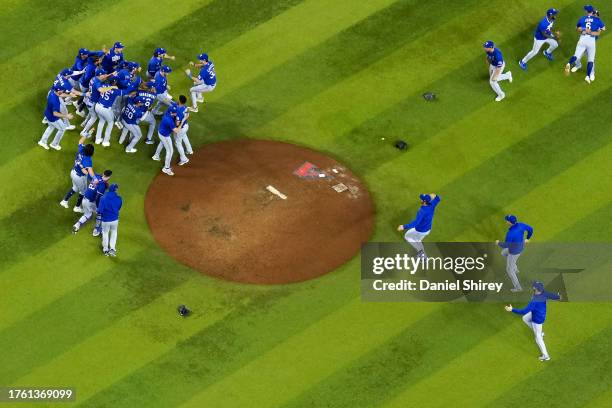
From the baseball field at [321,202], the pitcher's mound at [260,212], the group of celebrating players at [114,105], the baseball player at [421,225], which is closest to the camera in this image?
the baseball field at [321,202]

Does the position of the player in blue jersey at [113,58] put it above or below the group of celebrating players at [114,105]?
above

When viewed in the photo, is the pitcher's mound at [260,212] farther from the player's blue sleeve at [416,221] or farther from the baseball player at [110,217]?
the player's blue sleeve at [416,221]

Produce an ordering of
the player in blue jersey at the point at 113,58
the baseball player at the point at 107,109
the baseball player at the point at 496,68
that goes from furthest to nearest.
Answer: the baseball player at the point at 496,68
the player in blue jersey at the point at 113,58
the baseball player at the point at 107,109

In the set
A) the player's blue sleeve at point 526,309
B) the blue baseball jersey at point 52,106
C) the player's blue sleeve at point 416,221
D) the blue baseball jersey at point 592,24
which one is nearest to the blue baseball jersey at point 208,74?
the blue baseball jersey at point 52,106

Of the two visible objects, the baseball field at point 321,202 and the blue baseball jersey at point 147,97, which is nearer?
the baseball field at point 321,202

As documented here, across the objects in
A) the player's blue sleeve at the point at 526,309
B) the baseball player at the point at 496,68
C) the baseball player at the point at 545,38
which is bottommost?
the player's blue sleeve at the point at 526,309

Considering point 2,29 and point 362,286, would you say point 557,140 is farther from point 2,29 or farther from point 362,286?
point 2,29
